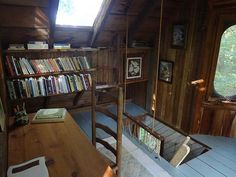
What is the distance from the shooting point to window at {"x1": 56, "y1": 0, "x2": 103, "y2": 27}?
264cm

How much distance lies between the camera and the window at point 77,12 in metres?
2.64

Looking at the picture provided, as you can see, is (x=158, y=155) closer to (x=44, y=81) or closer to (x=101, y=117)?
(x=101, y=117)

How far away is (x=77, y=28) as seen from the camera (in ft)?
9.61

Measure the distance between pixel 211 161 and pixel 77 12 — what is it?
2.77m

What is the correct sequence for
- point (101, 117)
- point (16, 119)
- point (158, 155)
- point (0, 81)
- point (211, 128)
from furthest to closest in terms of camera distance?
point (101, 117)
point (211, 128)
point (158, 155)
point (0, 81)
point (16, 119)

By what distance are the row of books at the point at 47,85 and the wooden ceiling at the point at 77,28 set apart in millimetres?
577

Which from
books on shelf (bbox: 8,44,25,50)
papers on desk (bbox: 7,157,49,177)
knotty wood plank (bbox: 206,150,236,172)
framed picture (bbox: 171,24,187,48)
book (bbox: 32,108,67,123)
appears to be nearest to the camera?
papers on desk (bbox: 7,157,49,177)

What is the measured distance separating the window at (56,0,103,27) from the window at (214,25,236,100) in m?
1.89

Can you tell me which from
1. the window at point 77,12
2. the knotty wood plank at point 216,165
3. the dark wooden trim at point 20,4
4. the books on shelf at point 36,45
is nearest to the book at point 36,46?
the books on shelf at point 36,45

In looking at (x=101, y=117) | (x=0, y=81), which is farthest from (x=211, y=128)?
(x=0, y=81)

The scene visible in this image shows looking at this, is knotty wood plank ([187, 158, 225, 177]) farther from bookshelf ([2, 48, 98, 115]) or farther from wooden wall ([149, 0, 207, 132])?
bookshelf ([2, 48, 98, 115])

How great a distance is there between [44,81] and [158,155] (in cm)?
195

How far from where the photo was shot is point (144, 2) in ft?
9.44

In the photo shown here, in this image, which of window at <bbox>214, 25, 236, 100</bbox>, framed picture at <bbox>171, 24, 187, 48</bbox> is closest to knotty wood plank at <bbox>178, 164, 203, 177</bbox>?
window at <bbox>214, 25, 236, 100</bbox>
